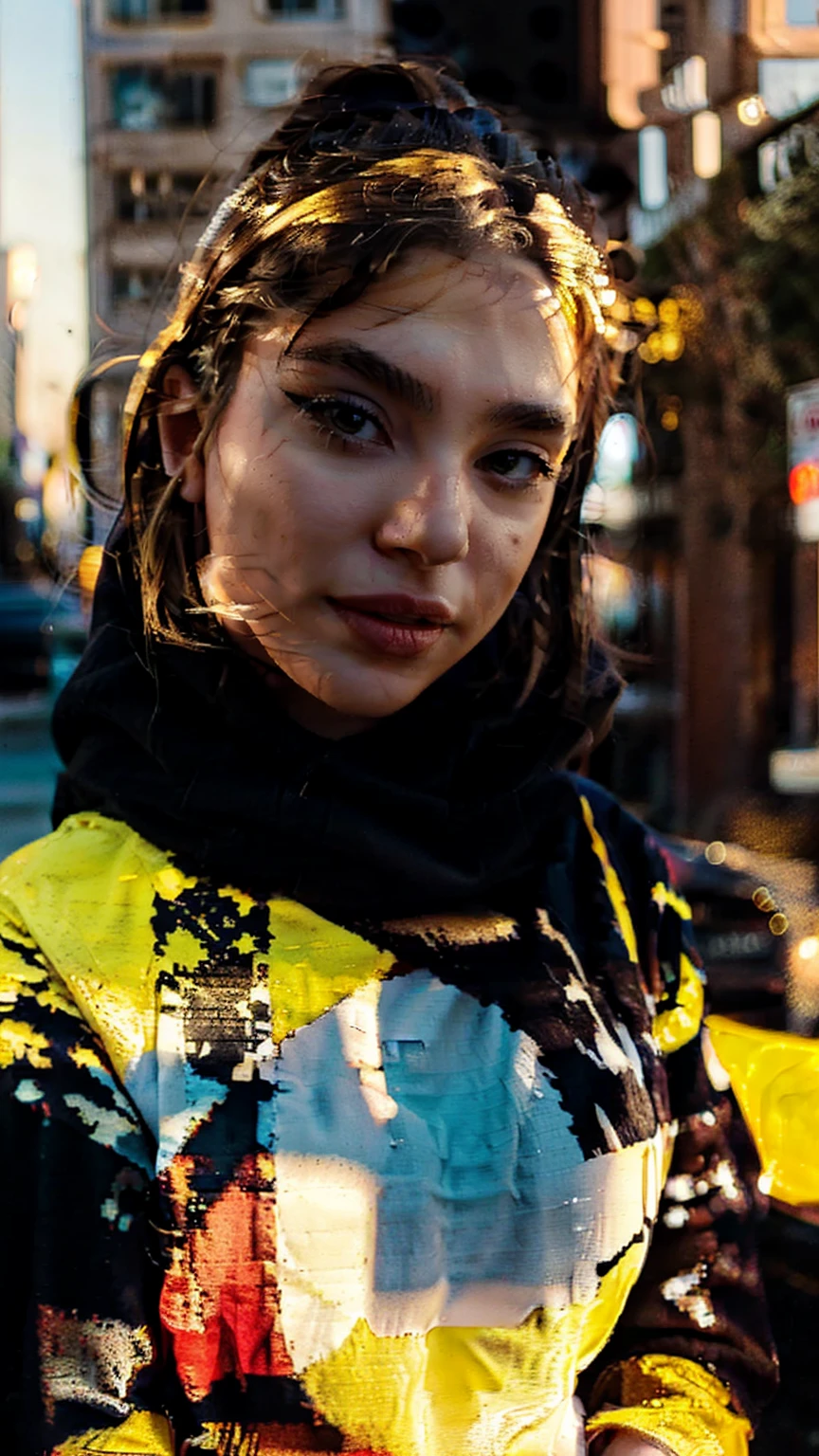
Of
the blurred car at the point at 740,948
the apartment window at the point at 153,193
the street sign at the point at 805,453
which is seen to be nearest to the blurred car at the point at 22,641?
the blurred car at the point at 740,948

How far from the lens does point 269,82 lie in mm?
1749

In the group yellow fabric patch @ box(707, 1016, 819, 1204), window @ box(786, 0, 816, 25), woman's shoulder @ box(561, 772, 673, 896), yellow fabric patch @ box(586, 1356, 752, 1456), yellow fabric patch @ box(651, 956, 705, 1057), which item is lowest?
yellow fabric patch @ box(586, 1356, 752, 1456)

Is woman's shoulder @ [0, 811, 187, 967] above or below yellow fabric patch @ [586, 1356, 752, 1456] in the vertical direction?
above

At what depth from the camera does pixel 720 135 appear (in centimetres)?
520

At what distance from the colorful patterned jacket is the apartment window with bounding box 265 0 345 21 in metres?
2.07

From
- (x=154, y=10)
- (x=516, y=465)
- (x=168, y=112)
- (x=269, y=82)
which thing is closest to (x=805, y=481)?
(x=154, y=10)

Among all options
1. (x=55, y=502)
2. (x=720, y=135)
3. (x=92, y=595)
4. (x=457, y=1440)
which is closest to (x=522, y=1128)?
(x=457, y=1440)

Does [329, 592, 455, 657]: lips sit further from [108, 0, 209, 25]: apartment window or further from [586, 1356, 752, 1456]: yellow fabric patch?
[108, 0, 209, 25]: apartment window

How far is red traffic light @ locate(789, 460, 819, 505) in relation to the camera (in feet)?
17.9

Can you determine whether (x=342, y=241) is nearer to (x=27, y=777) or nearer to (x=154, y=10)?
(x=154, y=10)

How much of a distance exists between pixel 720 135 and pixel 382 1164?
5111 mm

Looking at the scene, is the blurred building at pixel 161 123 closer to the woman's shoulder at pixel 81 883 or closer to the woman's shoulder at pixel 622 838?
the woman's shoulder at pixel 81 883

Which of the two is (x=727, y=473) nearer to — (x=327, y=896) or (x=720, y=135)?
(x=720, y=135)

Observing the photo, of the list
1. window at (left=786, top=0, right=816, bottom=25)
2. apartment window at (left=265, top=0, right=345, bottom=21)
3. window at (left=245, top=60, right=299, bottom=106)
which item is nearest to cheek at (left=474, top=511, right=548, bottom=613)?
Result: window at (left=245, top=60, right=299, bottom=106)
